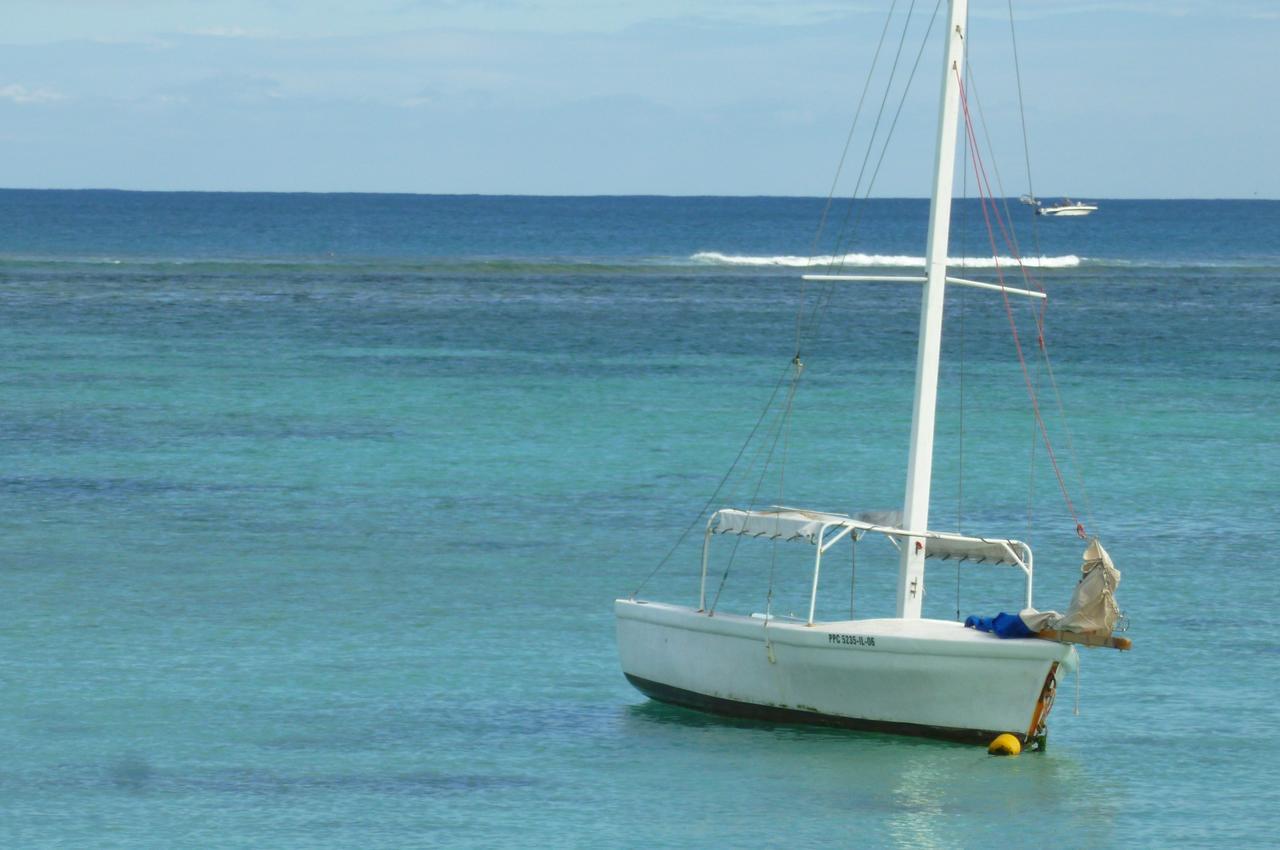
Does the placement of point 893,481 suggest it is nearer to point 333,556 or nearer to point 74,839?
point 333,556

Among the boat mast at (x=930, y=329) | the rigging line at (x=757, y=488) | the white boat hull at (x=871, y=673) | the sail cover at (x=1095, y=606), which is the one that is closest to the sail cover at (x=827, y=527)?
the boat mast at (x=930, y=329)

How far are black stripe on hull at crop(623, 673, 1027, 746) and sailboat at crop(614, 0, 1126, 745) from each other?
0.01m

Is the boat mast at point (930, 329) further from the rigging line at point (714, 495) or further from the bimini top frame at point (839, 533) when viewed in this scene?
the rigging line at point (714, 495)

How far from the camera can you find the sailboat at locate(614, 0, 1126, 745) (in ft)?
61.0

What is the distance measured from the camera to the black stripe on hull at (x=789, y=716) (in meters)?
19.1

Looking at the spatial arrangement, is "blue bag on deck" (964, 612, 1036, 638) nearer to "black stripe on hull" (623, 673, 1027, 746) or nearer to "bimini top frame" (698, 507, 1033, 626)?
"black stripe on hull" (623, 673, 1027, 746)

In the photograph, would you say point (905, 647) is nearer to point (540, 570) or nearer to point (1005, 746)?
point (1005, 746)

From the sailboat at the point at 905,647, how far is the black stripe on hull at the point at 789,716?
14 mm

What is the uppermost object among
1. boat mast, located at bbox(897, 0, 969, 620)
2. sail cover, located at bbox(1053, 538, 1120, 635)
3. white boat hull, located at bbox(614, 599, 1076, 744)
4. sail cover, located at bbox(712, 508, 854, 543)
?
boat mast, located at bbox(897, 0, 969, 620)

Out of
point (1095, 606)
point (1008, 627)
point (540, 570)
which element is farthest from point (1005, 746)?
point (540, 570)

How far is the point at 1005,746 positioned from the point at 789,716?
2.15 m

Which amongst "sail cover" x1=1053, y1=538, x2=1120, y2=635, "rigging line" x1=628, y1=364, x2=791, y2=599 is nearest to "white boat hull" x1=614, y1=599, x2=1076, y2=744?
"sail cover" x1=1053, y1=538, x2=1120, y2=635

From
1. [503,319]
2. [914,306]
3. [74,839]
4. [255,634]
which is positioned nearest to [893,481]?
[255,634]

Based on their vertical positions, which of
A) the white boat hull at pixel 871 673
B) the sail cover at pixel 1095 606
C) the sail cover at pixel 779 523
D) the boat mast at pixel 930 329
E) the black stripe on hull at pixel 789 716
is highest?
the boat mast at pixel 930 329
